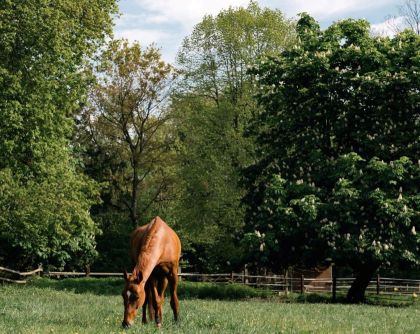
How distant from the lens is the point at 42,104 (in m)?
30.3

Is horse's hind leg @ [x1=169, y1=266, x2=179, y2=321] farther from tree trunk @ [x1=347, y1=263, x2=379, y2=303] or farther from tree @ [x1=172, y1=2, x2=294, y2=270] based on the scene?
tree @ [x1=172, y1=2, x2=294, y2=270]

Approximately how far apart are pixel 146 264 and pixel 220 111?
31.6 m

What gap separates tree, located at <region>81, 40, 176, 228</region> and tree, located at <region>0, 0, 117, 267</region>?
62.2 ft

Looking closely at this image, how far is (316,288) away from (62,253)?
18806 millimetres

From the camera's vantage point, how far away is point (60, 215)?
3297 cm

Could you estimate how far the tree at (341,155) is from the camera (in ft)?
89.5

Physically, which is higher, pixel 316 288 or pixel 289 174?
pixel 289 174

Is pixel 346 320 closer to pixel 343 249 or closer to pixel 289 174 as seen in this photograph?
pixel 343 249

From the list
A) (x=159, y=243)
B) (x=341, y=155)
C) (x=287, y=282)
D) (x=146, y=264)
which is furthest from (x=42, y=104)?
(x=287, y=282)

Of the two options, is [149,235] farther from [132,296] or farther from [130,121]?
[130,121]

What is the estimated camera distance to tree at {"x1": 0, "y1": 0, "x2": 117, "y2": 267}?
29578 millimetres

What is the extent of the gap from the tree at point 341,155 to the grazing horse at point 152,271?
46.5ft

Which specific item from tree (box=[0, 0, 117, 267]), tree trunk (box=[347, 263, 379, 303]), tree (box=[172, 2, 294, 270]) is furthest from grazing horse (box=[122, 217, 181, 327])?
tree (box=[172, 2, 294, 270])

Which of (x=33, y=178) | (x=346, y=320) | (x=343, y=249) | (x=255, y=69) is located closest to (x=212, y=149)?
(x=255, y=69)
